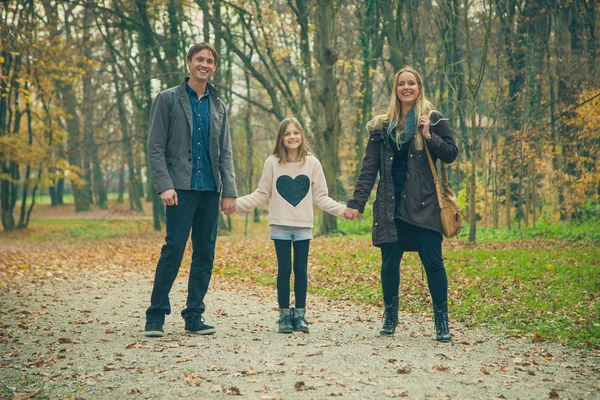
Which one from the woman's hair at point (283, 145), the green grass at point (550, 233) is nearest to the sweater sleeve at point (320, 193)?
the woman's hair at point (283, 145)

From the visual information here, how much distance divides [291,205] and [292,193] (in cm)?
12

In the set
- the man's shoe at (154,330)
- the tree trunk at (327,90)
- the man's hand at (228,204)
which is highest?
the tree trunk at (327,90)

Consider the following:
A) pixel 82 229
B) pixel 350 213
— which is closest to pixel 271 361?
pixel 350 213

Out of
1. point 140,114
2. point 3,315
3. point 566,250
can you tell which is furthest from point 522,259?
point 140,114

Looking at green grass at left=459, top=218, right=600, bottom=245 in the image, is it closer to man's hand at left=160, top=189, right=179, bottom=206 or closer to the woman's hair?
the woman's hair

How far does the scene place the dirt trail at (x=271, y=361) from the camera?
3910 millimetres

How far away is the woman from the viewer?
5406mm

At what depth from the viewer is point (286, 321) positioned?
5.88m

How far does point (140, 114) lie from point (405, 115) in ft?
61.6

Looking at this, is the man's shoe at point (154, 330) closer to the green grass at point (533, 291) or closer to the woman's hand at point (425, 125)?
the woman's hand at point (425, 125)

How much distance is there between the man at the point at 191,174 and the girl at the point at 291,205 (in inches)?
16.1

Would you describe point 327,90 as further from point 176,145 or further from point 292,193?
point 176,145

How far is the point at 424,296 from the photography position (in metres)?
8.14

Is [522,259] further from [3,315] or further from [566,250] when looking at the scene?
[3,315]
